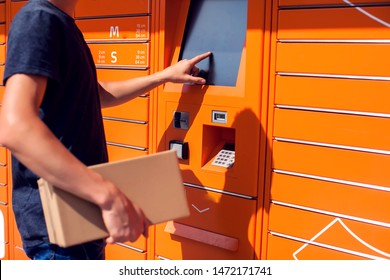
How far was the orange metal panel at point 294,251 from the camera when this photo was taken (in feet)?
7.45

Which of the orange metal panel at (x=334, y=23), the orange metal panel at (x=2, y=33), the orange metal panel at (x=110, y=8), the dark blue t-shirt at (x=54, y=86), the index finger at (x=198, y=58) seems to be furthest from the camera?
the orange metal panel at (x=2, y=33)

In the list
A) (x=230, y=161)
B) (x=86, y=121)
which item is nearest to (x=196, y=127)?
(x=230, y=161)

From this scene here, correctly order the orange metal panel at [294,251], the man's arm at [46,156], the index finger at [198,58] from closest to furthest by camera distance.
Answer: the man's arm at [46,156], the orange metal panel at [294,251], the index finger at [198,58]

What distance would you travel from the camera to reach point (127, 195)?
5.35 ft

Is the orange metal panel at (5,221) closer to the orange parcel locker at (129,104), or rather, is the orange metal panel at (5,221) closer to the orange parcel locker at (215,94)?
the orange parcel locker at (129,104)

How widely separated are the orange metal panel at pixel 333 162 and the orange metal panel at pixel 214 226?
0.31m

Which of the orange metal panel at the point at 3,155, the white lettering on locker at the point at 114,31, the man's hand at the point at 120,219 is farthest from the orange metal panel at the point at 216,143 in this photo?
the orange metal panel at the point at 3,155

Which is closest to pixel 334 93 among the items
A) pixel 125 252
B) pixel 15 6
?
pixel 125 252

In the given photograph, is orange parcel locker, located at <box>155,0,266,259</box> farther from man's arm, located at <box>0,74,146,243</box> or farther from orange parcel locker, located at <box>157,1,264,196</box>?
man's arm, located at <box>0,74,146,243</box>

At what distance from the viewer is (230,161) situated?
256 centimetres

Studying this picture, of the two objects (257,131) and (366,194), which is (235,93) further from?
(366,194)

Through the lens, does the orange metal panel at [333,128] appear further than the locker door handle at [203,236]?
No

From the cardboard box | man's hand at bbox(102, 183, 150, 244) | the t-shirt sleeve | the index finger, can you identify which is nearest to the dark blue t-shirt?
the t-shirt sleeve

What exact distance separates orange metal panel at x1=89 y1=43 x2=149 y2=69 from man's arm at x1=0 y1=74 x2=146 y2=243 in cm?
137
